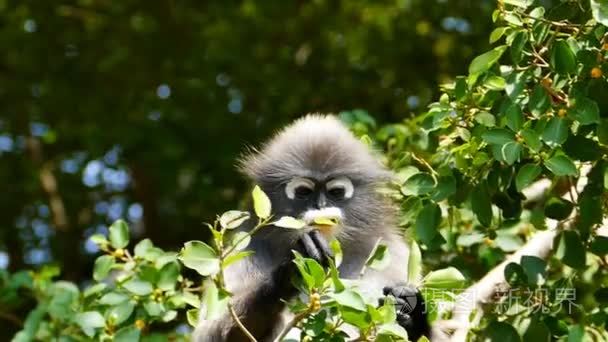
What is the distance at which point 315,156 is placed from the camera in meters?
4.59

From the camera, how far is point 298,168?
459 centimetres

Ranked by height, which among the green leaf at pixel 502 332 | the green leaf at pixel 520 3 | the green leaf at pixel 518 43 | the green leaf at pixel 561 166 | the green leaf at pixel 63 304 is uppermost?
the green leaf at pixel 520 3

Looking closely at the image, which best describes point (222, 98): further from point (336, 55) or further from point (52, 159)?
point (52, 159)

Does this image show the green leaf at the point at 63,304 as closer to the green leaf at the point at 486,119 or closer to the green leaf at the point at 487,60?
the green leaf at the point at 486,119

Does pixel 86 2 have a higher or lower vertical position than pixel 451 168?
higher

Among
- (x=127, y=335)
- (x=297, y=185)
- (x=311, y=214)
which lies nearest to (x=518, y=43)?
(x=311, y=214)

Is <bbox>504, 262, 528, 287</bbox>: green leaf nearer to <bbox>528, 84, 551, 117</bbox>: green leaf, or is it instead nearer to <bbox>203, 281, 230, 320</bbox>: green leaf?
<bbox>528, 84, 551, 117</bbox>: green leaf

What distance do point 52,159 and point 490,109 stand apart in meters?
6.11

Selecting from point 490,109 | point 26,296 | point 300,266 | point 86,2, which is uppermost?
point 86,2

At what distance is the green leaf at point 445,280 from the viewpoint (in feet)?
11.1

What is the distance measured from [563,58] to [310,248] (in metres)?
1.12

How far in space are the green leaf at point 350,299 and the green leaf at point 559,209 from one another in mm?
1325

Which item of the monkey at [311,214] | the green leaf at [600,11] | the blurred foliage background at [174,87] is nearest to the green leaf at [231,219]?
the monkey at [311,214]

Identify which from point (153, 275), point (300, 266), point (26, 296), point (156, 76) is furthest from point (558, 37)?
point (156, 76)
